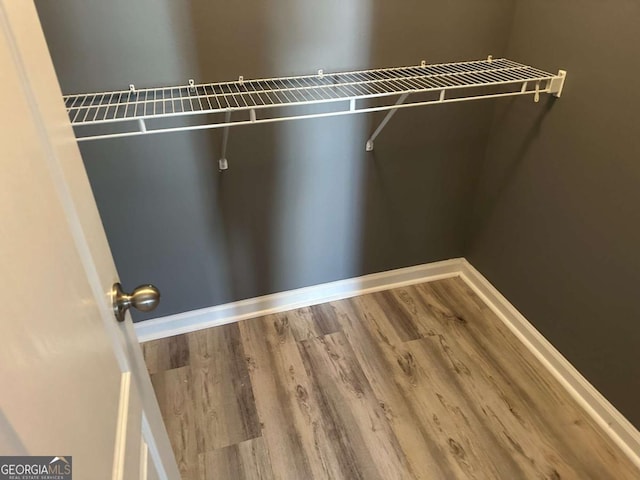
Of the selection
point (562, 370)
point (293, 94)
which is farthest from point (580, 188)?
point (293, 94)

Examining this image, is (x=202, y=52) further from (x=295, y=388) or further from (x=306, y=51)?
(x=295, y=388)

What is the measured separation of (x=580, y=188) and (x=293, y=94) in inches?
39.3

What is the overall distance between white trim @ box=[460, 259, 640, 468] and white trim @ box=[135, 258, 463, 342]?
7.2 inches

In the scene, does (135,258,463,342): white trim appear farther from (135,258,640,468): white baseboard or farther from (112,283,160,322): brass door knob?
(112,283,160,322): brass door knob

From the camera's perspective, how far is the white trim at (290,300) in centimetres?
197

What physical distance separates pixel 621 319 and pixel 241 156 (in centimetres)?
136

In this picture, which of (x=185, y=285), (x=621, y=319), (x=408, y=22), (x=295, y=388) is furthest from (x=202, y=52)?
(x=621, y=319)

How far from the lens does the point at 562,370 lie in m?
1.77

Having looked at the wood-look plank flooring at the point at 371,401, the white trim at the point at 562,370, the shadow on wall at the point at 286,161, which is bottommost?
the wood-look plank flooring at the point at 371,401

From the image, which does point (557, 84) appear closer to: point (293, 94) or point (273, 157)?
point (293, 94)

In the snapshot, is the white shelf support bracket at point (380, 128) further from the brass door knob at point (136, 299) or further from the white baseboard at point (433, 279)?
the brass door knob at point (136, 299)

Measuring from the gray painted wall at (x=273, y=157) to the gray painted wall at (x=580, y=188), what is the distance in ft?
0.62

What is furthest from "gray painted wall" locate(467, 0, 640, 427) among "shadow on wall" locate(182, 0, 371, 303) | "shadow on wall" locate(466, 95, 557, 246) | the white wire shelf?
"shadow on wall" locate(182, 0, 371, 303)

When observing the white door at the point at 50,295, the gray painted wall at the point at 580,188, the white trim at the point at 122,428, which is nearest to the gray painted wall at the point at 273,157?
the gray painted wall at the point at 580,188
